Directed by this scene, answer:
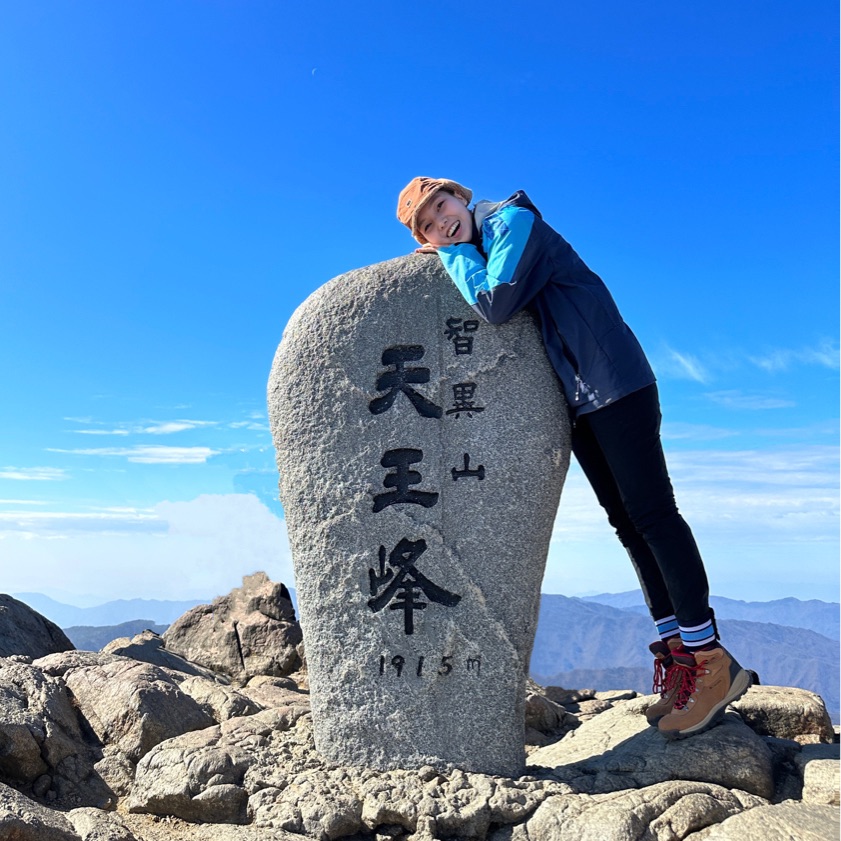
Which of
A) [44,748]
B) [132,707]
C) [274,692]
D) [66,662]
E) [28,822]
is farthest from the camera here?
[274,692]

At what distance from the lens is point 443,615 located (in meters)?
4.76

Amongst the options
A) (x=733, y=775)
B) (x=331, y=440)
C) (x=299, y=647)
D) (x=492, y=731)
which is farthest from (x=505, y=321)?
Answer: (x=299, y=647)

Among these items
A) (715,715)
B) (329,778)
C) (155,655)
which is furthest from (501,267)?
(155,655)

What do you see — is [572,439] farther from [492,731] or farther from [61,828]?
[61,828]

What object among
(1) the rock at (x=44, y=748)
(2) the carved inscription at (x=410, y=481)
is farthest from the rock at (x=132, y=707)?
(2) the carved inscription at (x=410, y=481)

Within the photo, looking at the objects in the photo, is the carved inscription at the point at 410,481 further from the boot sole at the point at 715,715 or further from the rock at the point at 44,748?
the rock at the point at 44,748

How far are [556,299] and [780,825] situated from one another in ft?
9.43

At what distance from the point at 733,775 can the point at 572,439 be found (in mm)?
2059

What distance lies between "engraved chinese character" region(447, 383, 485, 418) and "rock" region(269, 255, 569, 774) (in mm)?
12

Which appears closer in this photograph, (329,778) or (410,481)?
(329,778)

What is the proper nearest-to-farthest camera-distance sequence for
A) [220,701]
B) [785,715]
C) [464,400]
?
[464,400]
[785,715]
[220,701]

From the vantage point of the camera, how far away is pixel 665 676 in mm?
5102

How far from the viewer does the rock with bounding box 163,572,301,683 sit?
29.5 ft

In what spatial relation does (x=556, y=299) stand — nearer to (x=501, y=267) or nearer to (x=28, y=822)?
(x=501, y=267)
